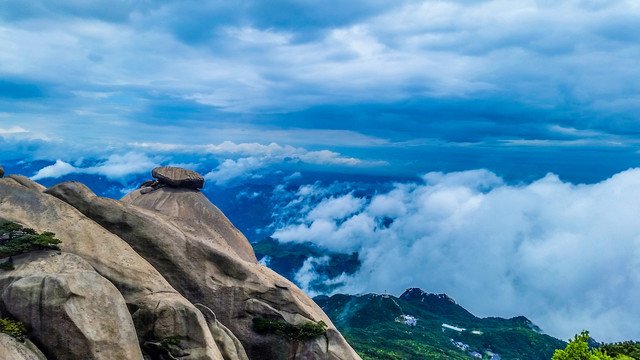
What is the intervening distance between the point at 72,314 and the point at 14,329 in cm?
365

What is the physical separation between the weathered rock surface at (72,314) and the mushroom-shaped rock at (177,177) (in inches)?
1266

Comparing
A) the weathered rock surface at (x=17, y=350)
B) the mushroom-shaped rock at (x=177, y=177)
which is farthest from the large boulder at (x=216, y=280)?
the weathered rock surface at (x=17, y=350)

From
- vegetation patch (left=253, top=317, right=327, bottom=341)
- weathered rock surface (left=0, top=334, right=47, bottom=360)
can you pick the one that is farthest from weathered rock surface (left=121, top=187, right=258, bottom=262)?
weathered rock surface (left=0, top=334, right=47, bottom=360)

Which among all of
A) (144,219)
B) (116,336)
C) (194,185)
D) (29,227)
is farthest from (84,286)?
(194,185)

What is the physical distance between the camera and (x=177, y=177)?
66.4m

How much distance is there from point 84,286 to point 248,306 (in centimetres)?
1898

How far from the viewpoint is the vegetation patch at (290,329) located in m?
47.0

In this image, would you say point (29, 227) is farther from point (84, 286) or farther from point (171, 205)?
point (171, 205)

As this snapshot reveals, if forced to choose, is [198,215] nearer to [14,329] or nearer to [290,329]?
[290,329]

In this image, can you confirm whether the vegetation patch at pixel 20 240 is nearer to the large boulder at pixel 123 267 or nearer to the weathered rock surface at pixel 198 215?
the large boulder at pixel 123 267

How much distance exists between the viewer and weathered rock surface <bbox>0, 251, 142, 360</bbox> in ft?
102

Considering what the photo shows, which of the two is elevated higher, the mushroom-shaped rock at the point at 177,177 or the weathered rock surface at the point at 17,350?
the mushroom-shaped rock at the point at 177,177

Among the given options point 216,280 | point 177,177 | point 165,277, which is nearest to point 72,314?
point 165,277

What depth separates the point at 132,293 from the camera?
1558 inches
